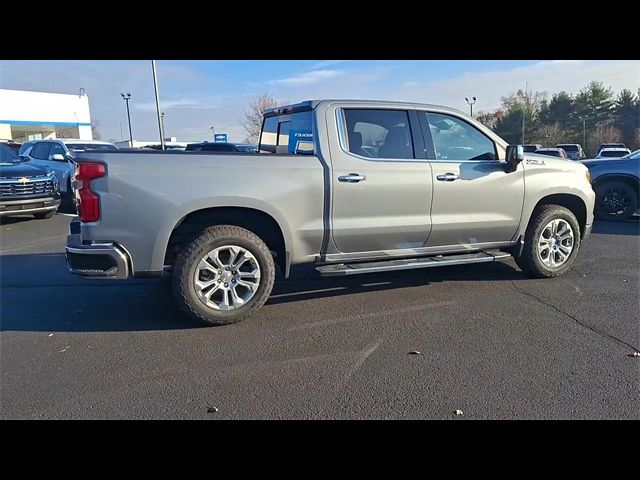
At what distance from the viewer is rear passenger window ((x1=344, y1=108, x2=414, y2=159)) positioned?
4555 millimetres

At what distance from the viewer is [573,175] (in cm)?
544

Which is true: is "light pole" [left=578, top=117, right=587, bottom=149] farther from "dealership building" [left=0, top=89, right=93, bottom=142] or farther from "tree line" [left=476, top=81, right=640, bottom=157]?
"dealership building" [left=0, top=89, right=93, bottom=142]

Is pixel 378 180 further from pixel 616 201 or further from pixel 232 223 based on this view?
pixel 616 201

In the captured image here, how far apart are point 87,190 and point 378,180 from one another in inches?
103

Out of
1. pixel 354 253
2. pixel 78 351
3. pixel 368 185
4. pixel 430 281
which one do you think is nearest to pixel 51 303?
pixel 78 351

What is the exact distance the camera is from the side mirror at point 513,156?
4863 millimetres

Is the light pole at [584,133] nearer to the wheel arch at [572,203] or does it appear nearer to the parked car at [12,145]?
the wheel arch at [572,203]

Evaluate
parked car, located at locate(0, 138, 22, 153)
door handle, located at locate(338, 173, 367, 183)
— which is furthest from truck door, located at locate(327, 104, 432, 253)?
parked car, located at locate(0, 138, 22, 153)

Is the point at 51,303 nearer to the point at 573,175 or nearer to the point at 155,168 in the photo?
the point at 155,168

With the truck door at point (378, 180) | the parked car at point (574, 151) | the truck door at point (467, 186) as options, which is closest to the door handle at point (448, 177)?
the truck door at point (467, 186)

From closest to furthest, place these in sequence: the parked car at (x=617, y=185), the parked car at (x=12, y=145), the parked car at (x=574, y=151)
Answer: the parked car at (x=617, y=185), the parked car at (x=12, y=145), the parked car at (x=574, y=151)

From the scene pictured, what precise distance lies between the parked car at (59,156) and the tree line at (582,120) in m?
39.4

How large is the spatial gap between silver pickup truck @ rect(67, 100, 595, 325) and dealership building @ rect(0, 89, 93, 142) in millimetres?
43050

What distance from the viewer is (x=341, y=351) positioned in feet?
12.0
